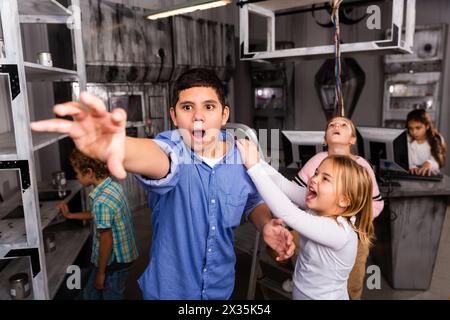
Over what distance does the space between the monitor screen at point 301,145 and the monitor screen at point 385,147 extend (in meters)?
0.51

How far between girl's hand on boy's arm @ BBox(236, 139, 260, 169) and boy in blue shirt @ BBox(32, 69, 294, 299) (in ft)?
0.18

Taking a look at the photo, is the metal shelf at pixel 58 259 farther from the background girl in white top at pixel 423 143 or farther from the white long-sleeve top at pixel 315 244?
the background girl in white top at pixel 423 143

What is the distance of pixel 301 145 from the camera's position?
2945mm

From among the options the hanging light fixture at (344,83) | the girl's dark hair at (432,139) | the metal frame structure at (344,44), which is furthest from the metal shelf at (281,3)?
the hanging light fixture at (344,83)

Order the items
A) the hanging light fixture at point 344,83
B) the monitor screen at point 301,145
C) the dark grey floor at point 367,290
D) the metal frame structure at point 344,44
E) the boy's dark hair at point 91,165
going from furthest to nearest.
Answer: the hanging light fixture at point 344,83
the dark grey floor at point 367,290
the monitor screen at point 301,145
the metal frame structure at point 344,44
the boy's dark hair at point 91,165

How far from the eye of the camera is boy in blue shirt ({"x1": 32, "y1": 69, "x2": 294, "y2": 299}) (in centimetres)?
124

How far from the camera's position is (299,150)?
2973 mm

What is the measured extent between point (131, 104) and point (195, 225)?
13.2ft

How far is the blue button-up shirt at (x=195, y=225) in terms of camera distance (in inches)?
50.6

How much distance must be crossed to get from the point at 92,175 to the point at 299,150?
1.59m

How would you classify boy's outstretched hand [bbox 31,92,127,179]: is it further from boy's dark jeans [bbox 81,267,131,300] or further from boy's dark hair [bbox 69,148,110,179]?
boy's dark jeans [bbox 81,267,131,300]

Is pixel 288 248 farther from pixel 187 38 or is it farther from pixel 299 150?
pixel 187 38

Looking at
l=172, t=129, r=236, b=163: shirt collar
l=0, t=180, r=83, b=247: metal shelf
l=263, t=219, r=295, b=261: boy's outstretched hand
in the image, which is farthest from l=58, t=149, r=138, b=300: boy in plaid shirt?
l=263, t=219, r=295, b=261: boy's outstretched hand
